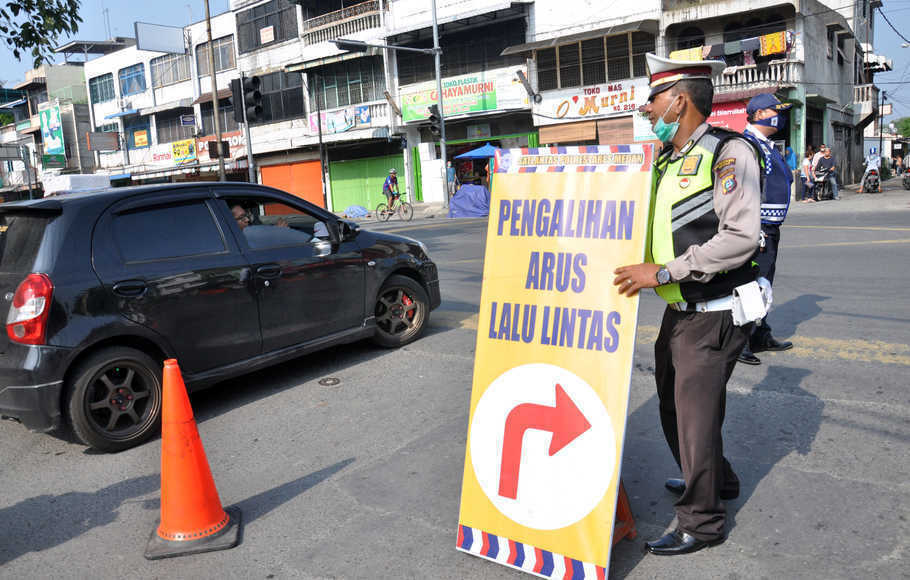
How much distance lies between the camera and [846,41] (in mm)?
31062

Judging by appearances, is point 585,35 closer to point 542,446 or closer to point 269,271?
point 269,271

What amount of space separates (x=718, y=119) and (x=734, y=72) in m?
1.60

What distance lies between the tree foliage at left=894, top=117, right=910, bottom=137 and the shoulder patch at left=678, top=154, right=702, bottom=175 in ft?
366

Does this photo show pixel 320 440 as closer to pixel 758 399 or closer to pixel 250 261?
pixel 250 261

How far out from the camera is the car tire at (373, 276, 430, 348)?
6.14 m

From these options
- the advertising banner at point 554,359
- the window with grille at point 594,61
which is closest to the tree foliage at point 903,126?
the window with grille at point 594,61

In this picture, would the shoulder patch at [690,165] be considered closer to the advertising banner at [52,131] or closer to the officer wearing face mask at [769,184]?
the officer wearing face mask at [769,184]

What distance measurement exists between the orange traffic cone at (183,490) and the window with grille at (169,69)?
4141cm

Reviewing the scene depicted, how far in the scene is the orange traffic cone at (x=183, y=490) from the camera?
3.09 metres

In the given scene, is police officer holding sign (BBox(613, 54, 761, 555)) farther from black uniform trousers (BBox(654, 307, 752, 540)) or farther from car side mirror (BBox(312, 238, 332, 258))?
car side mirror (BBox(312, 238, 332, 258))

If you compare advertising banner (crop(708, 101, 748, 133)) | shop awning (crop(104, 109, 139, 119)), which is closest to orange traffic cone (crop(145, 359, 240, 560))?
advertising banner (crop(708, 101, 748, 133))

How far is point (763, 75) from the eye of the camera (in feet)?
74.7

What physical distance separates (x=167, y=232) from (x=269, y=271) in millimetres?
754

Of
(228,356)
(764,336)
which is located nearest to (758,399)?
(764,336)
